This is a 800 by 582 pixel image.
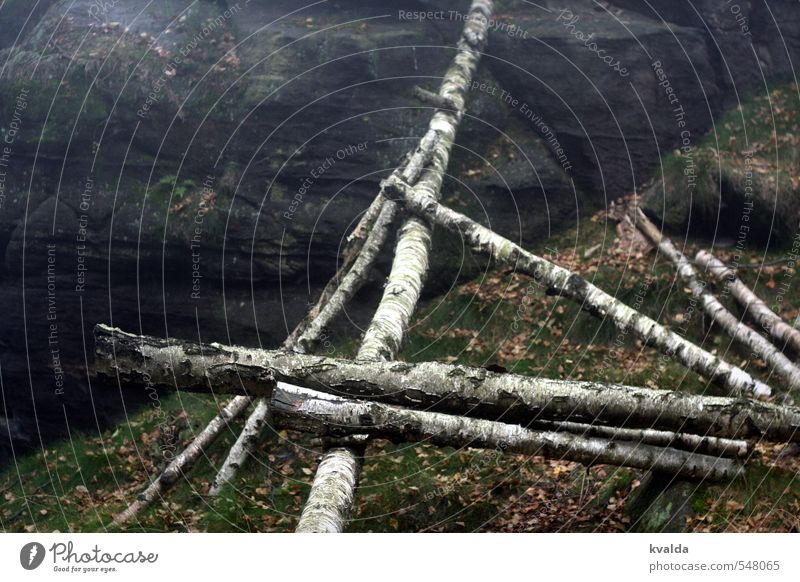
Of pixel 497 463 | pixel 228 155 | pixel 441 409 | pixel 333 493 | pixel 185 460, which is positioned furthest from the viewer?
pixel 228 155

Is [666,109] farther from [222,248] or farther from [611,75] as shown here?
[222,248]

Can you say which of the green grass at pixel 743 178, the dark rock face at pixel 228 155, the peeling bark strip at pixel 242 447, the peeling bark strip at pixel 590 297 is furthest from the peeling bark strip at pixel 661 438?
the dark rock face at pixel 228 155

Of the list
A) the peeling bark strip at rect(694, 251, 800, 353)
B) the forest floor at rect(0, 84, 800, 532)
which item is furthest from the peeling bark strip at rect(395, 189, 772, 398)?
the peeling bark strip at rect(694, 251, 800, 353)

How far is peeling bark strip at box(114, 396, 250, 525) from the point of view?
→ 8.66 meters

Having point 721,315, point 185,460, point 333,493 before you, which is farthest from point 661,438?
point 185,460

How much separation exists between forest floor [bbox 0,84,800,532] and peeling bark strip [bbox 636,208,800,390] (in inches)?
5.6

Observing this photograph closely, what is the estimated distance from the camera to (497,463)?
26.9ft

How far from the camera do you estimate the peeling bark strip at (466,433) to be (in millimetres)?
6504

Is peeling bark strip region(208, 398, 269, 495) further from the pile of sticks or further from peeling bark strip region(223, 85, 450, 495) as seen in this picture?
the pile of sticks

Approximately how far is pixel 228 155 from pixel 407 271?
14.5 feet

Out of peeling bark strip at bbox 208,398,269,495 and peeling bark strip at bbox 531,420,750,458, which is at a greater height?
peeling bark strip at bbox 208,398,269,495

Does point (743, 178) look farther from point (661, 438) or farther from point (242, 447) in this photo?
point (242, 447)

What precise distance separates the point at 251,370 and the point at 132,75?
289 inches

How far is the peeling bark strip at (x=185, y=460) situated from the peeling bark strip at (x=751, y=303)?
6.78 m
